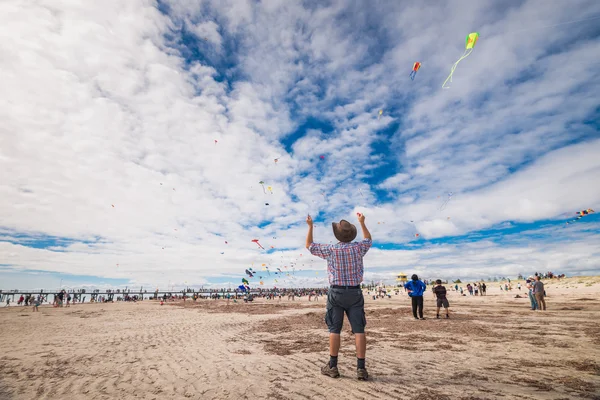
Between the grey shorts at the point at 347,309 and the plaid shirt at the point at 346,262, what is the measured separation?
14cm

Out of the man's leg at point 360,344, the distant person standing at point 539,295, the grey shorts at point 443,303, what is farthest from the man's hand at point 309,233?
the distant person standing at point 539,295

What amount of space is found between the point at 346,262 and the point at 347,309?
2.26 feet

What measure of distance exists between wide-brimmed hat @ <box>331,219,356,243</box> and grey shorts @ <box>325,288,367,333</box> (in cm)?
79

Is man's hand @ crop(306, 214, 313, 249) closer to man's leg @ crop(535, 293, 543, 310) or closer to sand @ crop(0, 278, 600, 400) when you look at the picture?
sand @ crop(0, 278, 600, 400)

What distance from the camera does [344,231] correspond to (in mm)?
4262

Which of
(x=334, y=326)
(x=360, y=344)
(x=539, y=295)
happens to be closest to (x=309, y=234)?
(x=334, y=326)

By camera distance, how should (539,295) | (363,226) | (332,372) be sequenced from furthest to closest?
(539,295) < (363,226) < (332,372)

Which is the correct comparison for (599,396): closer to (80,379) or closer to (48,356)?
(80,379)

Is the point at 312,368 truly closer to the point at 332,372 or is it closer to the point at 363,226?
the point at 332,372

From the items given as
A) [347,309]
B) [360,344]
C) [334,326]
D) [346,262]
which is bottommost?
[360,344]

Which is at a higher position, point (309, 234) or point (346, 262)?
point (309, 234)

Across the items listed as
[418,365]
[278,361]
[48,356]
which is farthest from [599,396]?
[48,356]

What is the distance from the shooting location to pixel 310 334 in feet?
27.3

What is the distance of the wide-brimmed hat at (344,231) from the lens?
425cm
